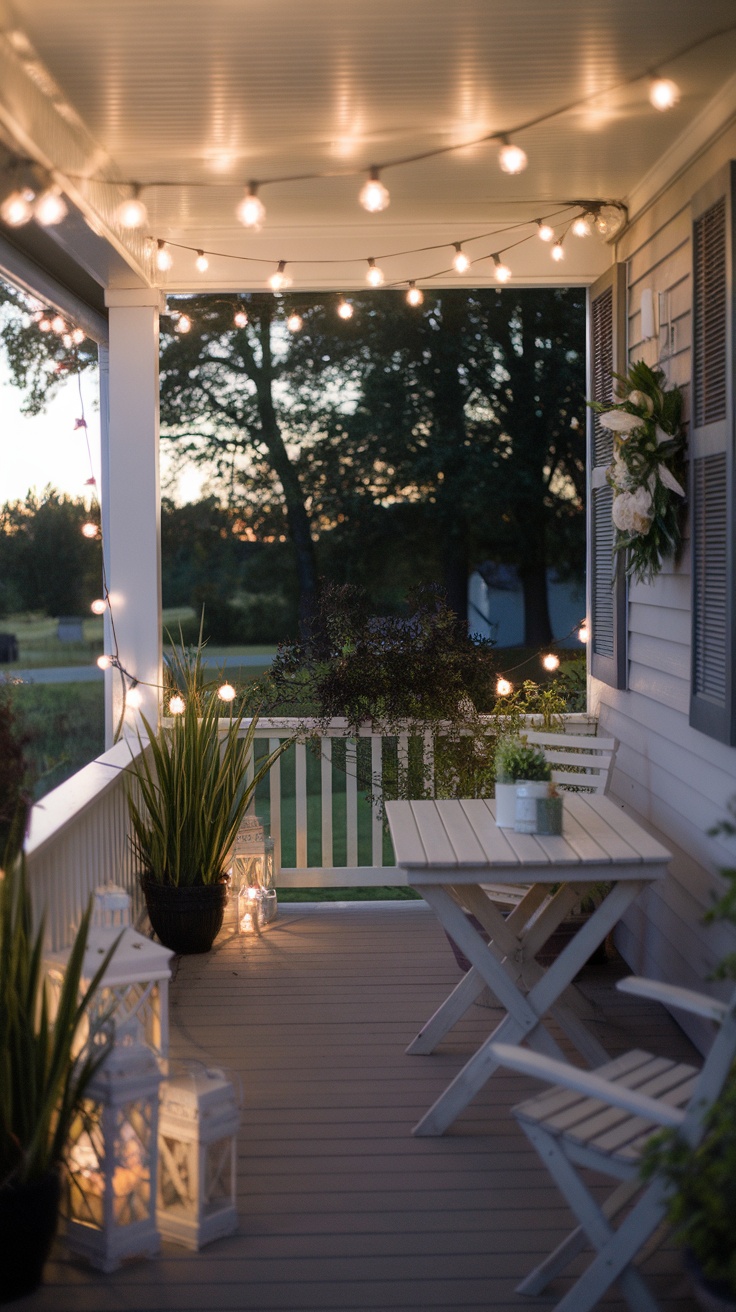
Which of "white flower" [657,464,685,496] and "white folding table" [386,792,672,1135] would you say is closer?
"white folding table" [386,792,672,1135]

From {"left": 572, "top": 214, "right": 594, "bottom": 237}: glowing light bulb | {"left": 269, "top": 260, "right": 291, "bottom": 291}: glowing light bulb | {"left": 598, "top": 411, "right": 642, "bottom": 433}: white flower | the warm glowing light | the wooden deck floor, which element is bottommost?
the wooden deck floor

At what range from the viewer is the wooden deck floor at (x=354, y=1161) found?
2523 millimetres

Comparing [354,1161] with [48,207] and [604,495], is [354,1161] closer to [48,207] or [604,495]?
[48,207]

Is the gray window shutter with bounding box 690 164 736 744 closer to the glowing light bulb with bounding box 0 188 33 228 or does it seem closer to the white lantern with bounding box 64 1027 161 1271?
the white lantern with bounding box 64 1027 161 1271

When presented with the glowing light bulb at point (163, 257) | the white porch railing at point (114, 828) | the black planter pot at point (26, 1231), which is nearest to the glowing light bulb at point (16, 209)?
the glowing light bulb at point (163, 257)

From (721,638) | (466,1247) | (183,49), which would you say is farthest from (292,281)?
(466,1247)

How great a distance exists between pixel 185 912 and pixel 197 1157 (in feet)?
6.90

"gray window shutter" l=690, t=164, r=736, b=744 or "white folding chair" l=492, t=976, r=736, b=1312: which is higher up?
"gray window shutter" l=690, t=164, r=736, b=744

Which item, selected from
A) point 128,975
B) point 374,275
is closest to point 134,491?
point 374,275

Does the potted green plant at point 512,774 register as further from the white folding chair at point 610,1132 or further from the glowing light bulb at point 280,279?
the glowing light bulb at point 280,279

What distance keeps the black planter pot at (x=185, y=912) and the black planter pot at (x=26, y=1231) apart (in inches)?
86.9

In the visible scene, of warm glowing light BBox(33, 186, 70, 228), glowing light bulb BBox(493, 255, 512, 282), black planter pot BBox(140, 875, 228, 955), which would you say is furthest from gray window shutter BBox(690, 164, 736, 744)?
black planter pot BBox(140, 875, 228, 955)

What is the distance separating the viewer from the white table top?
3145 mm

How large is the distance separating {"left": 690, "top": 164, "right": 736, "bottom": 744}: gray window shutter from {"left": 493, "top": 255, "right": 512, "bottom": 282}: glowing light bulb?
5.04 ft
